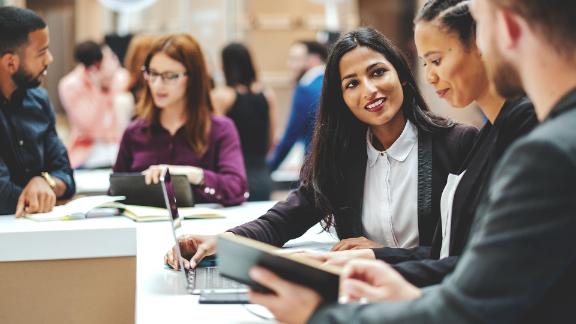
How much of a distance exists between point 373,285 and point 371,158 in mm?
1049

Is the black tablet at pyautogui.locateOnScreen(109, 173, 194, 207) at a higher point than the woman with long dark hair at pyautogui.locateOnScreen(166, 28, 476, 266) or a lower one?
lower

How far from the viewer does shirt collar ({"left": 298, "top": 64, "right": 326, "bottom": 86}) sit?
5319 millimetres

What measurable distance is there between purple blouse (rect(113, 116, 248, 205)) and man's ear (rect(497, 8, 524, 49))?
2207 mm

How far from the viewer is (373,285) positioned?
1.29 metres

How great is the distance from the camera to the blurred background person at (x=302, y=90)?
5.16 meters

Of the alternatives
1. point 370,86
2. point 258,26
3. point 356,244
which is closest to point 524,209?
point 356,244

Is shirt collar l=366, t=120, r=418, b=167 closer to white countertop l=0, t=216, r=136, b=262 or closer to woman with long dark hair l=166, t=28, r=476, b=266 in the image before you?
woman with long dark hair l=166, t=28, r=476, b=266

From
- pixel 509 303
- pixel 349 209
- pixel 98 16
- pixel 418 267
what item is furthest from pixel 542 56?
pixel 98 16

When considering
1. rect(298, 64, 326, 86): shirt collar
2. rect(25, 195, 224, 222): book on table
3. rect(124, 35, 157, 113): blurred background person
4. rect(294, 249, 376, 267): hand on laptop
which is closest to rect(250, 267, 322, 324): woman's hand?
rect(294, 249, 376, 267): hand on laptop

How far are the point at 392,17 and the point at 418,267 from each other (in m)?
10.5

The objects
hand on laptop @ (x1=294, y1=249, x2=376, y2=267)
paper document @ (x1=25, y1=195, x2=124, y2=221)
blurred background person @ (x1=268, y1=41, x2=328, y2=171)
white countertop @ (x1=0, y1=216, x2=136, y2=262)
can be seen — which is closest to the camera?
hand on laptop @ (x1=294, y1=249, x2=376, y2=267)

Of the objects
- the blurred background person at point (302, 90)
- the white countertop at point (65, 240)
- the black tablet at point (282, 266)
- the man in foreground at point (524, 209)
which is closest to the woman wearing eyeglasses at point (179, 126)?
the white countertop at point (65, 240)

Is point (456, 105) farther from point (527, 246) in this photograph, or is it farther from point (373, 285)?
point (527, 246)

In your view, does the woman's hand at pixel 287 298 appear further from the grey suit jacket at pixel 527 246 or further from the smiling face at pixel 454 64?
the smiling face at pixel 454 64
